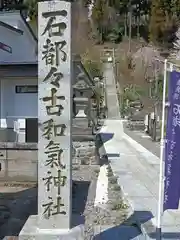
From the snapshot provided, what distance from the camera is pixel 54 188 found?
5.28m

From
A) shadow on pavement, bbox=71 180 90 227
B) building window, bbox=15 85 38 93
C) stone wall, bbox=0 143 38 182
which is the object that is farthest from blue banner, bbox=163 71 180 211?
building window, bbox=15 85 38 93

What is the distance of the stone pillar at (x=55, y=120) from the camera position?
513 centimetres

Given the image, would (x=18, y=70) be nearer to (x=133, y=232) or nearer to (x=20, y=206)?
(x=20, y=206)

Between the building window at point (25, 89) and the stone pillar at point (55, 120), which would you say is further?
the building window at point (25, 89)

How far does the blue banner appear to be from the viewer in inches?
205

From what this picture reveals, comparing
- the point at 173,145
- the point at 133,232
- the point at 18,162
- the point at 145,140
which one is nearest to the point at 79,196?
the point at 18,162

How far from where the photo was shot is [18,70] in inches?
524

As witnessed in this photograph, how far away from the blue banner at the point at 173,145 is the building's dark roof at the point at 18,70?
8488 mm

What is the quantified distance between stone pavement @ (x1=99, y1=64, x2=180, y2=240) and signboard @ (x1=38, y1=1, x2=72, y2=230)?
5.00 feet

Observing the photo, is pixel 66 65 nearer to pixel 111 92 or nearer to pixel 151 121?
pixel 151 121

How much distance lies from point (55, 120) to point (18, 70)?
8.47 m

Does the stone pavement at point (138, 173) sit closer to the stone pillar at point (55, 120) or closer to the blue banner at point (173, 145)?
the blue banner at point (173, 145)

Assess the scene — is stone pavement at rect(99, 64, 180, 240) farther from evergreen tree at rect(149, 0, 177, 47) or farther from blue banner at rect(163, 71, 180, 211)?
evergreen tree at rect(149, 0, 177, 47)

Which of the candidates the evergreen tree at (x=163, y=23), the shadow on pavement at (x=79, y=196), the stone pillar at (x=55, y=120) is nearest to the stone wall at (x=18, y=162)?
the shadow on pavement at (x=79, y=196)
